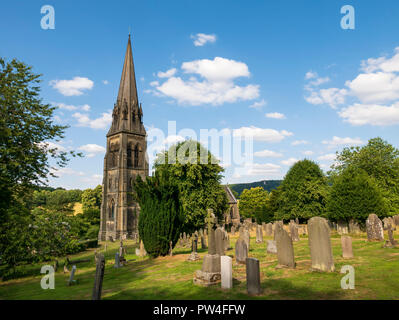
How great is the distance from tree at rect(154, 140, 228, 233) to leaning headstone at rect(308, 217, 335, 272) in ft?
64.2

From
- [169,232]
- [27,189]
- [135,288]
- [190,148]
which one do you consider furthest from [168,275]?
[190,148]

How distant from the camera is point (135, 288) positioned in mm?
9195

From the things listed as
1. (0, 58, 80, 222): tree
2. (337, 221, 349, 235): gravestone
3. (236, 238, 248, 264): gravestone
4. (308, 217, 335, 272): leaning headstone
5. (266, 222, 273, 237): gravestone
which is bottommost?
(266, 222, 273, 237): gravestone

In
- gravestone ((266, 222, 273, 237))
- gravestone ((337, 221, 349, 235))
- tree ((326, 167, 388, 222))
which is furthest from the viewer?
gravestone ((266, 222, 273, 237))

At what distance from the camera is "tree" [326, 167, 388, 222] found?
22.2 m

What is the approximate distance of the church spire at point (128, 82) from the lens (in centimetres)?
5234

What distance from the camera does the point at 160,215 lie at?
1658 cm

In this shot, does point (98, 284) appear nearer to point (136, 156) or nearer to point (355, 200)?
point (355, 200)

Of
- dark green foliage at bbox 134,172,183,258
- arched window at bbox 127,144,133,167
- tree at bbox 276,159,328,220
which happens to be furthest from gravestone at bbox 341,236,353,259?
arched window at bbox 127,144,133,167

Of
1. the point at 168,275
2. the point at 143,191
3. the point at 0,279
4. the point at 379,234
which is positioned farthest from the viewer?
the point at 143,191

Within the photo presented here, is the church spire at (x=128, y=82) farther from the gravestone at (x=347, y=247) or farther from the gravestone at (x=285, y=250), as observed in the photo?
the gravestone at (x=347, y=247)

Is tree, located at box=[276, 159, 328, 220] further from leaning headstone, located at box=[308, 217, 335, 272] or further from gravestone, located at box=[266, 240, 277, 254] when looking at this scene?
leaning headstone, located at box=[308, 217, 335, 272]
